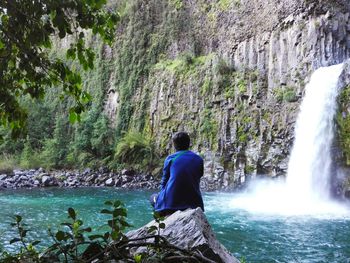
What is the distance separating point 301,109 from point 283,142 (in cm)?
157

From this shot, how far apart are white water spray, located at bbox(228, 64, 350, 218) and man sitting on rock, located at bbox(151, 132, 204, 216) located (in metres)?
9.69

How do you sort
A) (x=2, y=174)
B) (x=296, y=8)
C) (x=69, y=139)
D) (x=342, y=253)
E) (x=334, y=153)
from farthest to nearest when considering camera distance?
1. (x=69, y=139)
2. (x=2, y=174)
3. (x=296, y=8)
4. (x=334, y=153)
5. (x=342, y=253)

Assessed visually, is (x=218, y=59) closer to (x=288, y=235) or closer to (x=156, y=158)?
(x=156, y=158)

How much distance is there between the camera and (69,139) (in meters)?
26.9

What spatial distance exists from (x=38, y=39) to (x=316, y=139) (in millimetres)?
13890

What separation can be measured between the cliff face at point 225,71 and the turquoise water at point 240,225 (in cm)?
308

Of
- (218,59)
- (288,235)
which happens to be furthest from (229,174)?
(288,235)

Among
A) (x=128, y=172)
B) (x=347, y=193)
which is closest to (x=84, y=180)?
(x=128, y=172)

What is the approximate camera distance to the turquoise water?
7.36 meters

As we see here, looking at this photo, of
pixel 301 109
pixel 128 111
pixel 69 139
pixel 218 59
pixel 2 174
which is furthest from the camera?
pixel 69 139

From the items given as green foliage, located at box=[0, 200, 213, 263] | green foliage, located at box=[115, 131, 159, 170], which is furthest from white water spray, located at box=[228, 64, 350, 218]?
green foliage, located at box=[0, 200, 213, 263]

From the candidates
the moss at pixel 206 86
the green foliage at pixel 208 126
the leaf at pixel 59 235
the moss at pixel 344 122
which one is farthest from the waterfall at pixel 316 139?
the leaf at pixel 59 235

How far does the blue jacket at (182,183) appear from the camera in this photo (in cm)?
387

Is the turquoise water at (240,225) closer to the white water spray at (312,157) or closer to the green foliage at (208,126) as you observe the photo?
the white water spray at (312,157)
